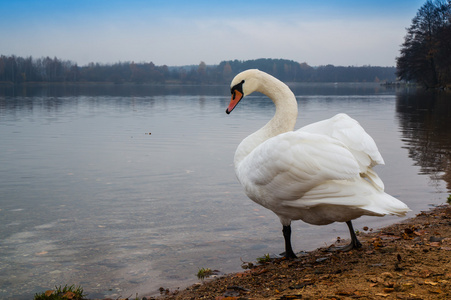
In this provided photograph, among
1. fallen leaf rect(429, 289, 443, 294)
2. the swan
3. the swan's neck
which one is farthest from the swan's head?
fallen leaf rect(429, 289, 443, 294)

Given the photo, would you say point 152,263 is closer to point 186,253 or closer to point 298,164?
point 186,253

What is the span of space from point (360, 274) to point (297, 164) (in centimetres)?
119

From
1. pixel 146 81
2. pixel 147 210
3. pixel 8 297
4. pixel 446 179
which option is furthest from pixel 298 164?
pixel 146 81

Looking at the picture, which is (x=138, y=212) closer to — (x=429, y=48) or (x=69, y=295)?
(x=69, y=295)

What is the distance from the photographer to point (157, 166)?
1382cm

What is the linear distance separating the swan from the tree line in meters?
80.1

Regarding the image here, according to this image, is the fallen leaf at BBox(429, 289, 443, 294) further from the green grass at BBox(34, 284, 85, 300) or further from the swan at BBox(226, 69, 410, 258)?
the green grass at BBox(34, 284, 85, 300)

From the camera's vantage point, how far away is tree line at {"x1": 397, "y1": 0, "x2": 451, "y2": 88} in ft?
260

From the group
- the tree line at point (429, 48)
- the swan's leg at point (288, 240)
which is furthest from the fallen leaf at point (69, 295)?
the tree line at point (429, 48)

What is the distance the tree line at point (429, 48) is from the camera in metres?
79.3

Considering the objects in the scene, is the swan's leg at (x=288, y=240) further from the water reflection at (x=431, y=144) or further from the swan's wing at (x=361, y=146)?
the water reflection at (x=431, y=144)

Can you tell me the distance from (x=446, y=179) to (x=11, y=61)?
196448 mm

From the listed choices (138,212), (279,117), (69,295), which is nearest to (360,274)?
(279,117)

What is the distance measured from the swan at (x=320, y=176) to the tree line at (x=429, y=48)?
263ft
